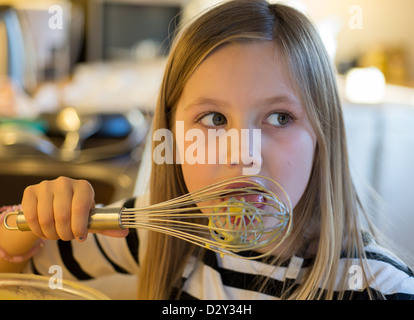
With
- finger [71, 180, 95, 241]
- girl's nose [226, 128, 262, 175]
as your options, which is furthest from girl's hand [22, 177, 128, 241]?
girl's nose [226, 128, 262, 175]

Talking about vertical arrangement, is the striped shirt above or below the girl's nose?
below

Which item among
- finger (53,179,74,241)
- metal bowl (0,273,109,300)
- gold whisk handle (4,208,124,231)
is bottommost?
metal bowl (0,273,109,300)

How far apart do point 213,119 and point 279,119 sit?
55 mm

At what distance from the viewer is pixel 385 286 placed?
1.62 feet

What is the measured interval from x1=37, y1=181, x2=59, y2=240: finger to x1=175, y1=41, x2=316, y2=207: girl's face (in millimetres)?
129

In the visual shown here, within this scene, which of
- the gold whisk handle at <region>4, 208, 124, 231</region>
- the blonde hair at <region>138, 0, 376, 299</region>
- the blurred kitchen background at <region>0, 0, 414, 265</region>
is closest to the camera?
the gold whisk handle at <region>4, 208, 124, 231</region>

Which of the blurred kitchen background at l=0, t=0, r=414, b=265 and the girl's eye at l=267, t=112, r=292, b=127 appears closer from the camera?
the girl's eye at l=267, t=112, r=292, b=127

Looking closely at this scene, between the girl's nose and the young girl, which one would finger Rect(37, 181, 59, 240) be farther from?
the girl's nose

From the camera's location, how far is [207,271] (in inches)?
23.1

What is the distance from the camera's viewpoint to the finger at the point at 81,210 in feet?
1.21

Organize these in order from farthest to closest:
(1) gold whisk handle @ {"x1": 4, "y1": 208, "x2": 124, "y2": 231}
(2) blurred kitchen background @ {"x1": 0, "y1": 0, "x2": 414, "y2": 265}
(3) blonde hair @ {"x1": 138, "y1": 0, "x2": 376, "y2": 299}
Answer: (2) blurred kitchen background @ {"x1": 0, "y1": 0, "x2": 414, "y2": 265} < (3) blonde hair @ {"x1": 138, "y1": 0, "x2": 376, "y2": 299} < (1) gold whisk handle @ {"x1": 4, "y1": 208, "x2": 124, "y2": 231}

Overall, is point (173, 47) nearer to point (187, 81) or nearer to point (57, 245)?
point (187, 81)

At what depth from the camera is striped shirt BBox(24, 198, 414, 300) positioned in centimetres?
50

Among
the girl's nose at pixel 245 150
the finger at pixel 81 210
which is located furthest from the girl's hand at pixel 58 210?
the girl's nose at pixel 245 150
